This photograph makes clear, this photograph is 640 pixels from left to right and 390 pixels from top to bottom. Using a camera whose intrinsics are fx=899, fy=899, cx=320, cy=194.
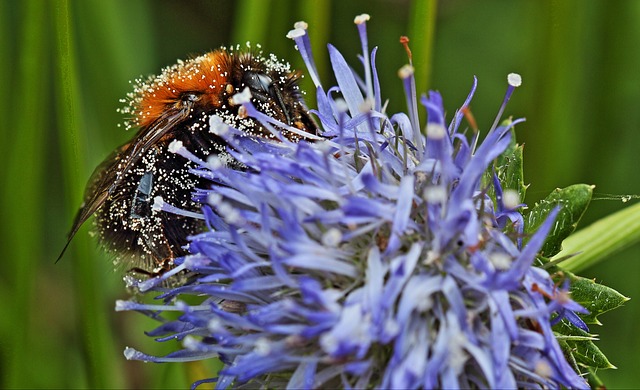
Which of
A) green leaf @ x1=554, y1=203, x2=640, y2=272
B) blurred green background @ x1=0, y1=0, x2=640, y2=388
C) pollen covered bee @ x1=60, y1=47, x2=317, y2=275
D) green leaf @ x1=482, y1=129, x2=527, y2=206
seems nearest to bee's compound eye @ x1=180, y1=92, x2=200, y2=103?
pollen covered bee @ x1=60, y1=47, x2=317, y2=275

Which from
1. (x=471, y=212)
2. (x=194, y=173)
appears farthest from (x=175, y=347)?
(x=471, y=212)

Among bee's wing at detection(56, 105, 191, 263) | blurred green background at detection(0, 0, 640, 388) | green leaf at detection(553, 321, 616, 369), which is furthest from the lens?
blurred green background at detection(0, 0, 640, 388)

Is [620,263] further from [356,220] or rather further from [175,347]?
[356,220]

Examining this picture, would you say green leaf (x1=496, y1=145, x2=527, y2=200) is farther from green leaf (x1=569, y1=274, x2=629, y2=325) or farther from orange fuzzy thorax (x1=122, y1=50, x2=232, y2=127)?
orange fuzzy thorax (x1=122, y1=50, x2=232, y2=127)

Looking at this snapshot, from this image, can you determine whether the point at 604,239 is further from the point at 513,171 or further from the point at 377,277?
the point at 377,277

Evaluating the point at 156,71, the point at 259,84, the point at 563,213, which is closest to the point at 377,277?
the point at 563,213

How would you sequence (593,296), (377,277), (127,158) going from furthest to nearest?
(127,158), (593,296), (377,277)
